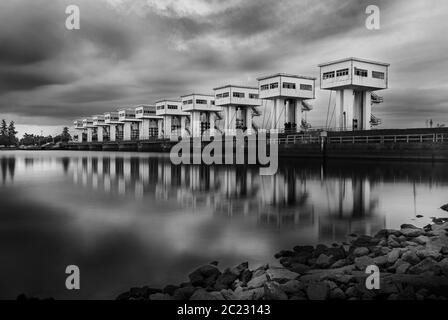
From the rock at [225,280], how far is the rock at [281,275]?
620 millimetres

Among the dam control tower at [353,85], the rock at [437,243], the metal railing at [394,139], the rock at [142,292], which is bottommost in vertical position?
the rock at [142,292]

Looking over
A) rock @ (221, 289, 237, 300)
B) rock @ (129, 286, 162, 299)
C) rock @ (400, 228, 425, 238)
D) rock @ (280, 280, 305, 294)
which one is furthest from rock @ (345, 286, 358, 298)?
rock @ (400, 228, 425, 238)

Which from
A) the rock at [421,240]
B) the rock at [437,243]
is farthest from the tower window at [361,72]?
the rock at [421,240]

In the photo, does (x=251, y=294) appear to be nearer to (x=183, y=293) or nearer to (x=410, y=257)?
(x=183, y=293)

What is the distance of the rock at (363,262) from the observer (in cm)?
699

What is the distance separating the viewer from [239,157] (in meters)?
57.8

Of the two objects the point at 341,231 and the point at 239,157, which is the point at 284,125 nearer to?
the point at 239,157

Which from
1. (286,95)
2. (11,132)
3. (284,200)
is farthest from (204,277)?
(11,132)

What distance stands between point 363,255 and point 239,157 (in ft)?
164

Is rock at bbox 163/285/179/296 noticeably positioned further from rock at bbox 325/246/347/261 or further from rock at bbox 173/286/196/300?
rock at bbox 325/246/347/261

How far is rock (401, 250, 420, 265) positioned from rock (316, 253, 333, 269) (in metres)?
1.33

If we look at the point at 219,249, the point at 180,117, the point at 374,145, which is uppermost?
the point at 180,117

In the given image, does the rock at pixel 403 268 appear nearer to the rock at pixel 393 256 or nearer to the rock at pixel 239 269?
the rock at pixel 393 256
